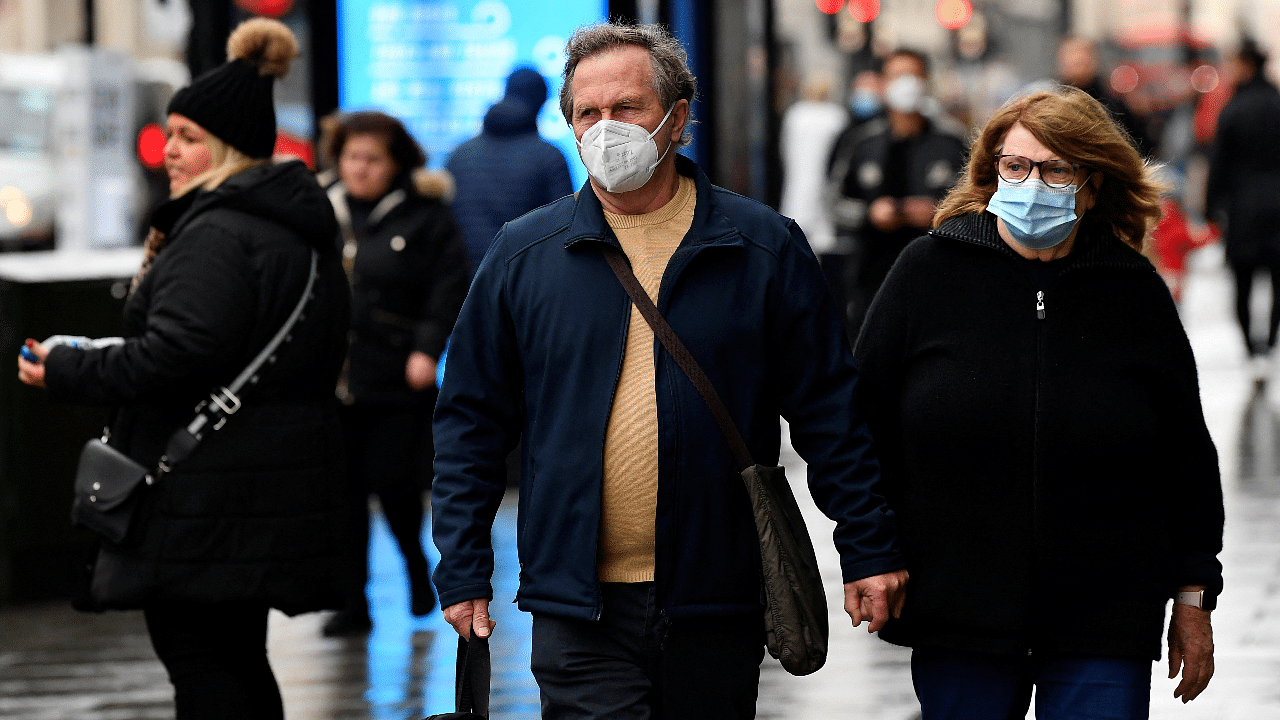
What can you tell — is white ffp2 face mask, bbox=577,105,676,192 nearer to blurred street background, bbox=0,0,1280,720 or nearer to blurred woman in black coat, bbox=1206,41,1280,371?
blurred street background, bbox=0,0,1280,720

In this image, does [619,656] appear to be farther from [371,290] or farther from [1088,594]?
[371,290]

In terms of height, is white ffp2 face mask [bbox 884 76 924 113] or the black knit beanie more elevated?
the black knit beanie

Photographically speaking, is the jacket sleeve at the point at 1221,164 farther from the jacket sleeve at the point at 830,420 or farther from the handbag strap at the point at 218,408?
Answer: the jacket sleeve at the point at 830,420

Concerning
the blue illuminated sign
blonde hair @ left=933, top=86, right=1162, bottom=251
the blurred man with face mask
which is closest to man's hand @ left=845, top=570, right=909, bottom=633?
blonde hair @ left=933, top=86, right=1162, bottom=251

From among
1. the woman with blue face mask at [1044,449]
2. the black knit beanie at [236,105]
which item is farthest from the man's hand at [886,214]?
the woman with blue face mask at [1044,449]

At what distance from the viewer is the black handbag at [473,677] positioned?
11.7ft

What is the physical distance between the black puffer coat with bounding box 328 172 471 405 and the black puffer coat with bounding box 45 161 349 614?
8.67ft

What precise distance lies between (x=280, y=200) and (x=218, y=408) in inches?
20.7

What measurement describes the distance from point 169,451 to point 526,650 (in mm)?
2438

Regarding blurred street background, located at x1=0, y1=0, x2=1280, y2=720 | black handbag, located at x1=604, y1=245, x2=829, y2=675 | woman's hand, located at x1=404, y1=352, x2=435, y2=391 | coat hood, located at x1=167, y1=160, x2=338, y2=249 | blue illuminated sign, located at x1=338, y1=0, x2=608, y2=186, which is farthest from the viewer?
blue illuminated sign, located at x1=338, y1=0, x2=608, y2=186

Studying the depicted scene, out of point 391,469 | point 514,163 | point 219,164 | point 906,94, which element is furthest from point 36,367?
point 906,94

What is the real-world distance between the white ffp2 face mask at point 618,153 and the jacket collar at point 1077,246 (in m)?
0.68

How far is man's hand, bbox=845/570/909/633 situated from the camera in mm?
3664

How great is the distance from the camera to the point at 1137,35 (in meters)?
59.5
